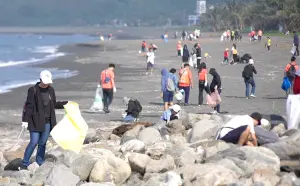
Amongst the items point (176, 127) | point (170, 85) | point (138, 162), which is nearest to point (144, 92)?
point (170, 85)

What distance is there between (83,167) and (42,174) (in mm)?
669

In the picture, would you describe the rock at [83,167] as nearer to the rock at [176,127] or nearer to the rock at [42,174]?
the rock at [42,174]

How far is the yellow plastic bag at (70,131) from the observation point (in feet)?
35.5

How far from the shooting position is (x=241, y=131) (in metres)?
10.3

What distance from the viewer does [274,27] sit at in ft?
312

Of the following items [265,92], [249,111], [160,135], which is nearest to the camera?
[160,135]

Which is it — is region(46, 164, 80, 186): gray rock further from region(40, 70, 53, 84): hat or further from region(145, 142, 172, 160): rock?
region(40, 70, 53, 84): hat

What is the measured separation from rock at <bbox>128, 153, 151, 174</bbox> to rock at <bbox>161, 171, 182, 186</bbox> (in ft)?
2.84

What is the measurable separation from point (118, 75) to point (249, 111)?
15.9 meters

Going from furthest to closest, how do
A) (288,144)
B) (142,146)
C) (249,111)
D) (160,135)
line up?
(249,111) → (160,135) → (142,146) → (288,144)

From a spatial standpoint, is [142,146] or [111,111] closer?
[142,146]

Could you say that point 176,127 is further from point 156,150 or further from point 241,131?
point 241,131

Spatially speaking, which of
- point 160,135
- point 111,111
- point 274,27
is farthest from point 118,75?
point 274,27

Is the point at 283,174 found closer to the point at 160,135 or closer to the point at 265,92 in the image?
the point at 160,135
